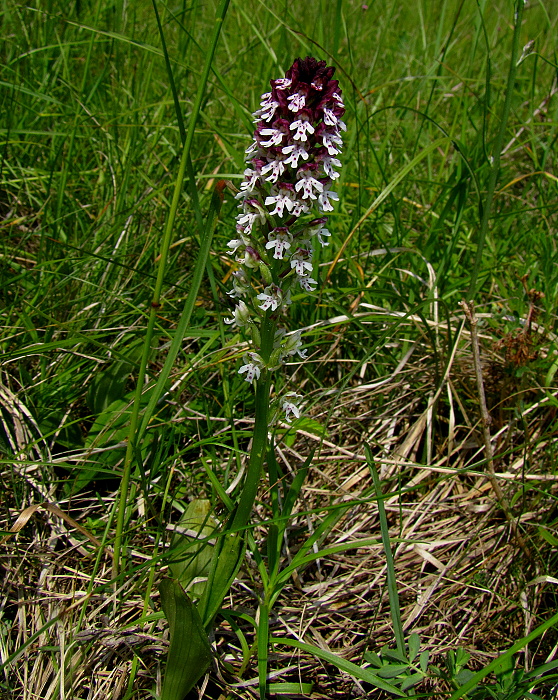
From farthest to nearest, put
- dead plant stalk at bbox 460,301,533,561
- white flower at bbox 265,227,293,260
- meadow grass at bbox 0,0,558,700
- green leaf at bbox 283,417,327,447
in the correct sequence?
1. green leaf at bbox 283,417,327,447
2. dead plant stalk at bbox 460,301,533,561
3. meadow grass at bbox 0,0,558,700
4. white flower at bbox 265,227,293,260

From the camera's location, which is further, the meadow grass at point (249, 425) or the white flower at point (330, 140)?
the meadow grass at point (249, 425)

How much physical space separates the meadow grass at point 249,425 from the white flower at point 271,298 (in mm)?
289

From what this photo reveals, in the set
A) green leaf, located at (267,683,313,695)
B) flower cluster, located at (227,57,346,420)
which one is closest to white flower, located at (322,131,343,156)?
flower cluster, located at (227,57,346,420)

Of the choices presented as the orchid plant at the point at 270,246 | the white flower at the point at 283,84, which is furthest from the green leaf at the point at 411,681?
the white flower at the point at 283,84

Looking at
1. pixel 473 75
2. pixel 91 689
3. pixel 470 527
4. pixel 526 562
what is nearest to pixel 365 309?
pixel 470 527

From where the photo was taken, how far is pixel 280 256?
166cm

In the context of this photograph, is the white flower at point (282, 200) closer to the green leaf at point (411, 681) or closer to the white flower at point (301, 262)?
the white flower at point (301, 262)

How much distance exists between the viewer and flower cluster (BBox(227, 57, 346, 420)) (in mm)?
1616

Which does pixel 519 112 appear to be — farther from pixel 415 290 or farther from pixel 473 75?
pixel 415 290

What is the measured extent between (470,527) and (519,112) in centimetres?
416

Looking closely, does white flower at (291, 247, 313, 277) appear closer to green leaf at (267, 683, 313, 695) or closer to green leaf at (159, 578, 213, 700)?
green leaf at (159, 578, 213, 700)

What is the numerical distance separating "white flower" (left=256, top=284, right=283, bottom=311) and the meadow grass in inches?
11.4

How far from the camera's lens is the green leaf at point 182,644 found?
66.2 inches

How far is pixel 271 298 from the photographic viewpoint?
5.64 feet
